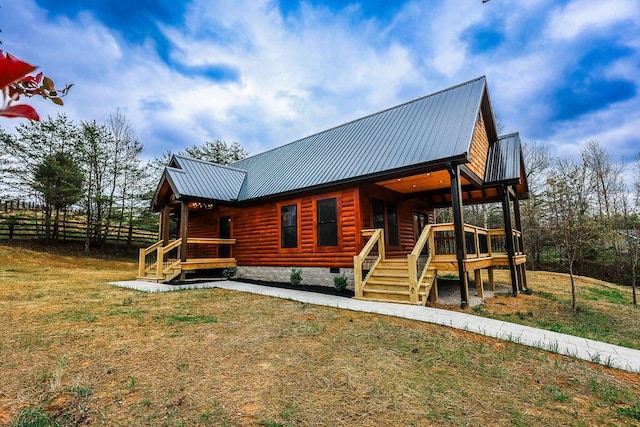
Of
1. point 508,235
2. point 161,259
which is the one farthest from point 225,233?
point 508,235

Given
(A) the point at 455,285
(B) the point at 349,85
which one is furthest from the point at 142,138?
(A) the point at 455,285

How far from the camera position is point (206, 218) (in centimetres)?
1509

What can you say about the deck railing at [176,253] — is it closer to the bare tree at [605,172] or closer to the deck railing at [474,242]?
the deck railing at [474,242]

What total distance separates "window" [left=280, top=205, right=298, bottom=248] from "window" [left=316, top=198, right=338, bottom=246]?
3.63 ft

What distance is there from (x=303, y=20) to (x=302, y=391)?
12654mm

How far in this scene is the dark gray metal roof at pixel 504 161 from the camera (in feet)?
34.4

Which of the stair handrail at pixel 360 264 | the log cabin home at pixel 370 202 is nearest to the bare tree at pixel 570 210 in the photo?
the log cabin home at pixel 370 202

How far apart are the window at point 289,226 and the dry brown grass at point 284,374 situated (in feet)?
17.1

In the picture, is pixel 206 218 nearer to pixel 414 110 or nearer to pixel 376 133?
pixel 376 133

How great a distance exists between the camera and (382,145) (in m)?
10.7

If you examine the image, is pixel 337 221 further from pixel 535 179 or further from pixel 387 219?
pixel 535 179

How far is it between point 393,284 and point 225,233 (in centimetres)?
855

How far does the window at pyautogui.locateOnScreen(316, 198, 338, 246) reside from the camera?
10609mm

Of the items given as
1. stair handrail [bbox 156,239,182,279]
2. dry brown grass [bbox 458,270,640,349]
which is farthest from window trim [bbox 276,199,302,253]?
dry brown grass [bbox 458,270,640,349]
